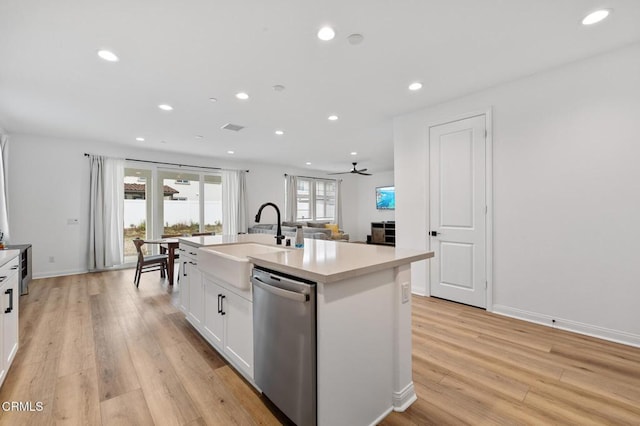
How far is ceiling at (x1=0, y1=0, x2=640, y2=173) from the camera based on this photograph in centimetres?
193

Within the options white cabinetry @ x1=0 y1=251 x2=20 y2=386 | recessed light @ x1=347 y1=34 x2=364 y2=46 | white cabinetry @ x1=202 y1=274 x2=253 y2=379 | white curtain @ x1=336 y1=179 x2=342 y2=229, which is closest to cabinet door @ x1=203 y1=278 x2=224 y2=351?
white cabinetry @ x1=202 y1=274 x2=253 y2=379

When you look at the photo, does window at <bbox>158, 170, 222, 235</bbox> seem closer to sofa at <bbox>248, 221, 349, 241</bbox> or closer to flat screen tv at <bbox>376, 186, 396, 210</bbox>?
sofa at <bbox>248, 221, 349, 241</bbox>

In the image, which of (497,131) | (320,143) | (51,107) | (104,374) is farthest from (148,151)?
(497,131)

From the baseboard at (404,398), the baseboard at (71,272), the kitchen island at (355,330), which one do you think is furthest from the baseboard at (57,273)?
the baseboard at (404,398)

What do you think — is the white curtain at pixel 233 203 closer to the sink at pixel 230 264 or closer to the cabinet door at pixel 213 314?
the sink at pixel 230 264

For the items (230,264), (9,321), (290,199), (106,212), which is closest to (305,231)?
(290,199)

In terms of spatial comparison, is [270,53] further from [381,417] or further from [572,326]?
[572,326]

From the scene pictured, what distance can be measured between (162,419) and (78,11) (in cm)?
275

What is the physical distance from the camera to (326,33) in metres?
2.16

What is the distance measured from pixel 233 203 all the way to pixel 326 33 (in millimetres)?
5863

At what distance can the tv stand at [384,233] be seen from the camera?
30.0 ft

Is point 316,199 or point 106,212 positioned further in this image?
point 316,199

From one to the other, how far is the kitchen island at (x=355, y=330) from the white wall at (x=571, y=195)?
192 centimetres

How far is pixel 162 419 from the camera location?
5.30 ft
